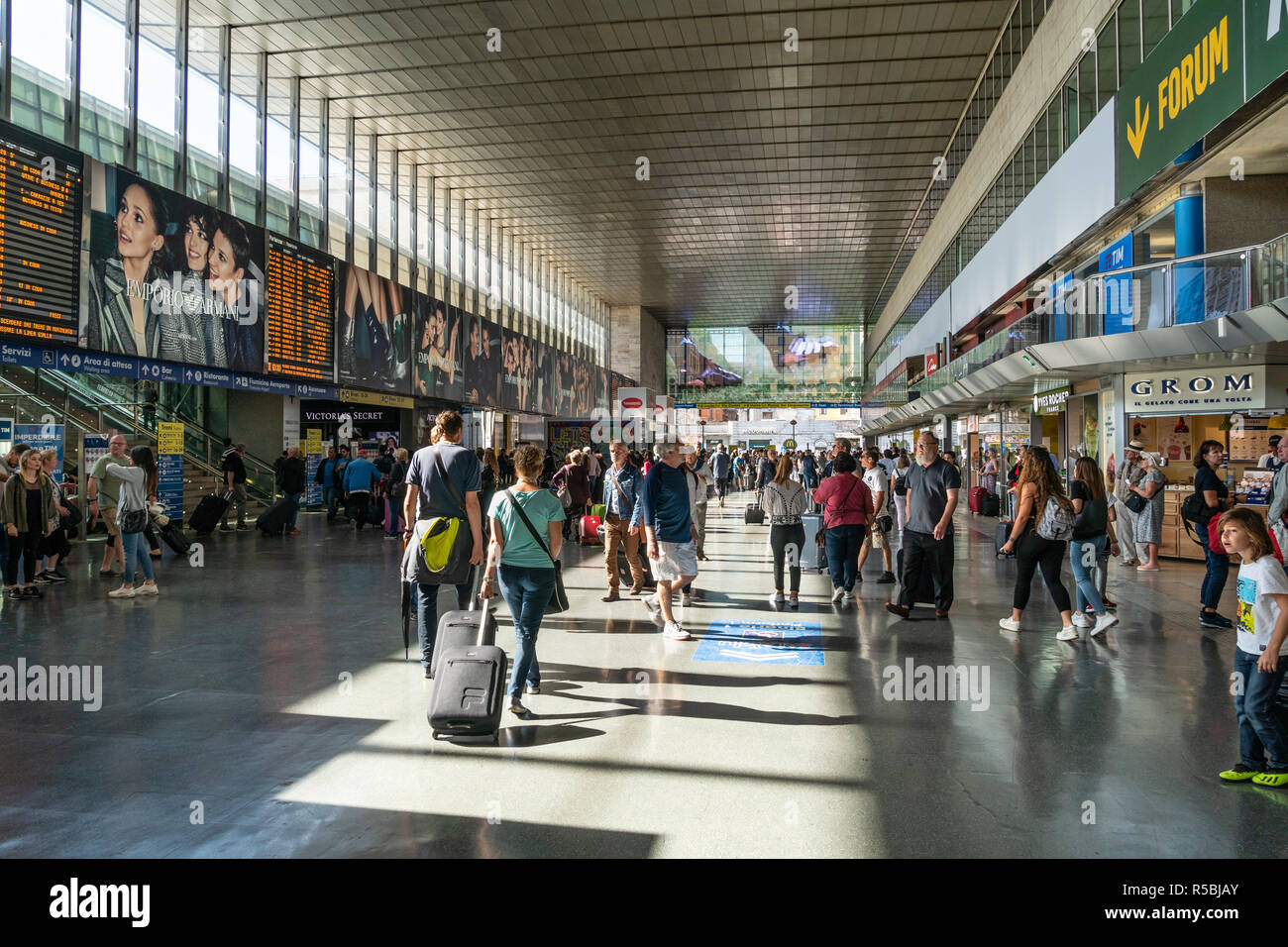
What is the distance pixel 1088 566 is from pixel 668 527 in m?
3.96

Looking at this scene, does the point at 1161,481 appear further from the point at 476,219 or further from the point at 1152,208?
the point at 476,219

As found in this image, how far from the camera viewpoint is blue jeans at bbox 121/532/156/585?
9297 millimetres

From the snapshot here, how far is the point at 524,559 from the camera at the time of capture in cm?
529

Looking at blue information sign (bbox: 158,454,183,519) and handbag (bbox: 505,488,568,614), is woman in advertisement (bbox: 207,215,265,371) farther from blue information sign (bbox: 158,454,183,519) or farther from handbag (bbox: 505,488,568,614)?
handbag (bbox: 505,488,568,614)

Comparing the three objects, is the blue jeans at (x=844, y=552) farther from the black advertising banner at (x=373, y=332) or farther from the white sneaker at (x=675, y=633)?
the black advertising banner at (x=373, y=332)

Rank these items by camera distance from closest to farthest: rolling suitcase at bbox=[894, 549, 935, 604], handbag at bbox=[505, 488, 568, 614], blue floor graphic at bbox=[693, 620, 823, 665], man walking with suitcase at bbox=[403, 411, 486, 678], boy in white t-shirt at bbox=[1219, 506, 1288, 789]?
boy in white t-shirt at bbox=[1219, 506, 1288, 789], handbag at bbox=[505, 488, 568, 614], man walking with suitcase at bbox=[403, 411, 486, 678], blue floor graphic at bbox=[693, 620, 823, 665], rolling suitcase at bbox=[894, 549, 935, 604]

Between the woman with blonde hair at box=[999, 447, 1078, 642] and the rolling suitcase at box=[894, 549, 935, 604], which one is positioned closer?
the woman with blonde hair at box=[999, 447, 1078, 642]

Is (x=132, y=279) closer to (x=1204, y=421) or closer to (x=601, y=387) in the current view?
(x=1204, y=421)

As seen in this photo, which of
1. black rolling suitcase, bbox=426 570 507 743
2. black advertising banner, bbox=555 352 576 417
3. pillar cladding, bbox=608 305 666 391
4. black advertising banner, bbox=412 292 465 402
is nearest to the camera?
black rolling suitcase, bbox=426 570 507 743

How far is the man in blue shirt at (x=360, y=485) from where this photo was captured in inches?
686

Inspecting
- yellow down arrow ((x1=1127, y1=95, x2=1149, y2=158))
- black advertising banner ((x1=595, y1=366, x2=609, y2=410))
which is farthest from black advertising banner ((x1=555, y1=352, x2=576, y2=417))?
yellow down arrow ((x1=1127, y1=95, x2=1149, y2=158))

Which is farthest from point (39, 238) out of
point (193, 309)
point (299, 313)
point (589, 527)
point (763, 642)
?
point (763, 642)

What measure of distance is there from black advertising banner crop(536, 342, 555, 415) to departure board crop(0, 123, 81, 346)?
2023 cm

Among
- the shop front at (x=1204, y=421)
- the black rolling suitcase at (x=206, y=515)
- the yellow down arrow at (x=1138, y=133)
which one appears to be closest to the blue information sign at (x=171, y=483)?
the black rolling suitcase at (x=206, y=515)
